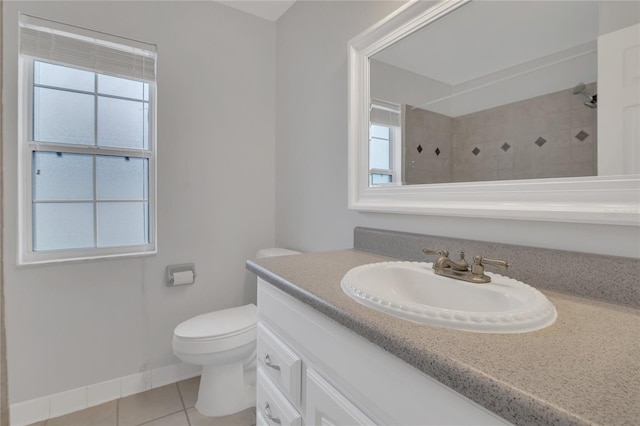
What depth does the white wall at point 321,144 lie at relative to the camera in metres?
1.10

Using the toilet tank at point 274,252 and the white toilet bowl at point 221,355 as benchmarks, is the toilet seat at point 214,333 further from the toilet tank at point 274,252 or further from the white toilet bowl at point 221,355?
Result: the toilet tank at point 274,252

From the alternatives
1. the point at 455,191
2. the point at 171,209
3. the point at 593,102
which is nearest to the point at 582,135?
the point at 593,102

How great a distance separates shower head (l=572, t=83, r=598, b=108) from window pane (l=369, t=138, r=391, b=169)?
65 cm

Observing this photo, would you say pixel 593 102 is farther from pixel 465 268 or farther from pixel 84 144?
pixel 84 144

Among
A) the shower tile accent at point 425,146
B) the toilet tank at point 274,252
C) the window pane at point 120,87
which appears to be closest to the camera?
the shower tile accent at point 425,146

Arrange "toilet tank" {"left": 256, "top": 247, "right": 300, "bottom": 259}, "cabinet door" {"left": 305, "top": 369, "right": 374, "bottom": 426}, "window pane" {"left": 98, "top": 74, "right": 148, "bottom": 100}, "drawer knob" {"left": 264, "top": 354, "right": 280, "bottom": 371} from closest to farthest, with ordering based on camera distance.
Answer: "cabinet door" {"left": 305, "top": 369, "right": 374, "bottom": 426} < "drawer knob" {"left": 264, "top": 354, "right": 280, "bottom": 371} < "window pane" {"left": 98, "top": 74, "right": 148, "bottom": 100} < "toilet tank" {"left": 256, "top": 247, "right": 300, "bottom": 259}

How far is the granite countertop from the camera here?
1.14 feet

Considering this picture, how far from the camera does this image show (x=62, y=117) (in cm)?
164

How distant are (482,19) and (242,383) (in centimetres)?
200

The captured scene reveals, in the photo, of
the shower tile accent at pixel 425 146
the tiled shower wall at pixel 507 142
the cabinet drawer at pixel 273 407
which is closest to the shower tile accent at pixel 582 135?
the tiled shower wall at pixel 507 142

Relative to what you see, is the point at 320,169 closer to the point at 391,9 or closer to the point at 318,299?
the point at 391,9

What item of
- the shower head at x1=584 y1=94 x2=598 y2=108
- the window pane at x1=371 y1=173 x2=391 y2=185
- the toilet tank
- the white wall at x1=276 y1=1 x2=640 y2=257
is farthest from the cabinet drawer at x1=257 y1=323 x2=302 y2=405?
the shower head at x1=584 y1=94 x2=598 y2=108

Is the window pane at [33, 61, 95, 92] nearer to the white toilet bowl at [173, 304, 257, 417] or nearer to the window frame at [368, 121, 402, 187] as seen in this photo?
the white toilet bowl at [173, 304, 257, 417]

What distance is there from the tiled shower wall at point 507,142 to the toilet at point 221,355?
116 centimetres
